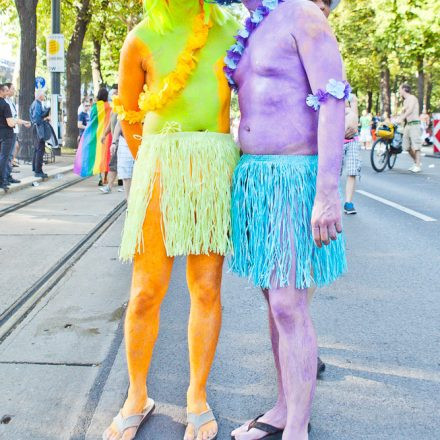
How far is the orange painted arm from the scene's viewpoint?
242cm

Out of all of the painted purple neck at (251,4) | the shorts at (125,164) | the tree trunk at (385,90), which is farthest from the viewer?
the tree trunk at (385,90)

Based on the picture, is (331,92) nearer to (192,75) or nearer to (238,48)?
(238,48)

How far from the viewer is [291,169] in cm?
A: 226

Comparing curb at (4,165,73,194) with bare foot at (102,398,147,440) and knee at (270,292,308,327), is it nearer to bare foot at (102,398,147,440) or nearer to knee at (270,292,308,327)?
bare foot at (102,398,147,440)

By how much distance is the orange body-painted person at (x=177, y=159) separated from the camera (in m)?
2.41

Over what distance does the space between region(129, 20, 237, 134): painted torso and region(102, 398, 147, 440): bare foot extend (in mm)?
1081

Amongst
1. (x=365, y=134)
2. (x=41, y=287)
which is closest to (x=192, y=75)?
(x=41, y=287)

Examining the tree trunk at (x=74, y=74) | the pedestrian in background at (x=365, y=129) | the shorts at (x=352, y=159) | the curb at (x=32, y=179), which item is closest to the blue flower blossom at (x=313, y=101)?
the shorts at (x=352, y=159)

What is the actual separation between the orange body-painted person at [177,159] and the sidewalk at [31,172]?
330 inches

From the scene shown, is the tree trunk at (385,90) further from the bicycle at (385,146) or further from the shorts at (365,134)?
the bicycle at (385,146)

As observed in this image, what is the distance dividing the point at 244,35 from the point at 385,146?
1360 centimetres

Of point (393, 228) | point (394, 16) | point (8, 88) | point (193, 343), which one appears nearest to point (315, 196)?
point (193, 343)

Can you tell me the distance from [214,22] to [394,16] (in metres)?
20.7

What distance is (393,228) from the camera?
7445mm
